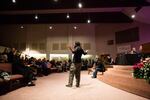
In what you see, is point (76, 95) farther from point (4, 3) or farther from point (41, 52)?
point (41, 52)

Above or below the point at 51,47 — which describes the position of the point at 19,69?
below

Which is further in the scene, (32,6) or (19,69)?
(32,6)

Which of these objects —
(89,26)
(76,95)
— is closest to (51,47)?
(89,26)

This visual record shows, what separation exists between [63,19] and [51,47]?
160 inches

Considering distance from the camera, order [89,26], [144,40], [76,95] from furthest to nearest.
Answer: [89,26] < [144,40] < [76,95]

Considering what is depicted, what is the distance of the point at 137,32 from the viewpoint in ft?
50.5

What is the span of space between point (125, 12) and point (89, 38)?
4.81 m

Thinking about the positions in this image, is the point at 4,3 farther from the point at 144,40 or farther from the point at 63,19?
the point at 144,40

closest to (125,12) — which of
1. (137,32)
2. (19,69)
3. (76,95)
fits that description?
(137,32)

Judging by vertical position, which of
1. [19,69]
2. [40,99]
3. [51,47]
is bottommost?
[40,99]

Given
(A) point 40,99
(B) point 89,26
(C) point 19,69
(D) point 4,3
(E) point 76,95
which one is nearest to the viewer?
(A) point 40,99

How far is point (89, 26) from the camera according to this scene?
1889cm

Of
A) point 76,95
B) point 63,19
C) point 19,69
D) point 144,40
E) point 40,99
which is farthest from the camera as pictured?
point 63,19

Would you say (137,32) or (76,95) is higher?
(137,32)
